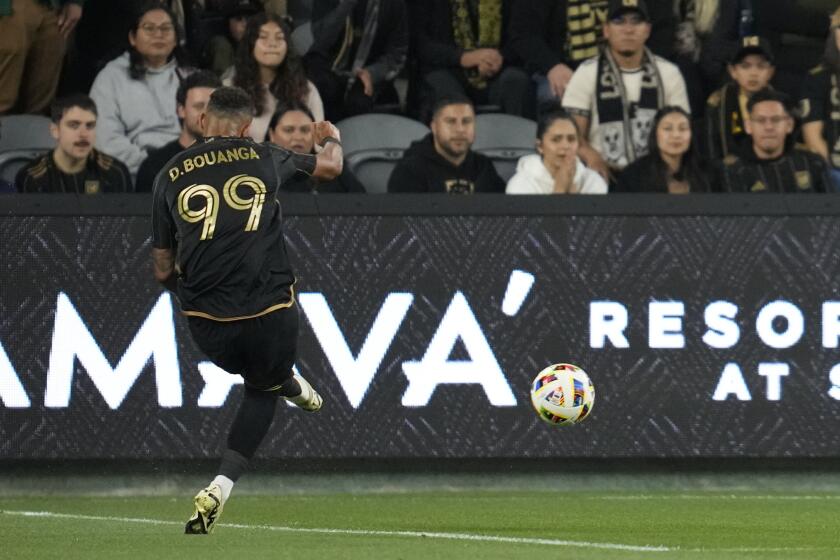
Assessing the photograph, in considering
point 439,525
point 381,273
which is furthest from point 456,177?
point 439,525

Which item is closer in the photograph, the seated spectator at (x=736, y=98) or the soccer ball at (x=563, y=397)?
the soccer ball at (x=563, y=397)

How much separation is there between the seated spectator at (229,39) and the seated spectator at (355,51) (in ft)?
1.60

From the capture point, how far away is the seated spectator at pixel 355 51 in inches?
489

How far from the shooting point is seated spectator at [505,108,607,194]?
11.2 m

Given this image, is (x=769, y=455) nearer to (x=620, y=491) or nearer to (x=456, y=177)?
(x=620, y=491)

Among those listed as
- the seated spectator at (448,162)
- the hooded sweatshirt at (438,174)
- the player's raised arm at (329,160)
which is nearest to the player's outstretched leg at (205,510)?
the player's raised arm at (329,160)

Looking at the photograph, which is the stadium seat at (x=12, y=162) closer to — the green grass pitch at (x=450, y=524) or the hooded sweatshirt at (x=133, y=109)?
the hooded sweatshirt at (x=133, y=109)

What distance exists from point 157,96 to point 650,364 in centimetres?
Result: 372

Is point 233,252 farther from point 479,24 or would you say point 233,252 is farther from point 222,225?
point 479,24

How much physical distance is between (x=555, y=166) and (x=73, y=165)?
9.55 feet

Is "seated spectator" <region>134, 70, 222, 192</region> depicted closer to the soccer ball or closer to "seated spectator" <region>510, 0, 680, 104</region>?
"seated spectator" <region>510, 0, 680, 104</region>

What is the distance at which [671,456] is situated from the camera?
409 inches

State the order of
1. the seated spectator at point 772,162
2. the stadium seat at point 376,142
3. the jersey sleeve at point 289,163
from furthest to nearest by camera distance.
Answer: the stadium seat at point 376,142 → the seated spectator at point 772,162 → the jersey sleeve at point 289,163

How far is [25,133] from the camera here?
1160 centimetres
